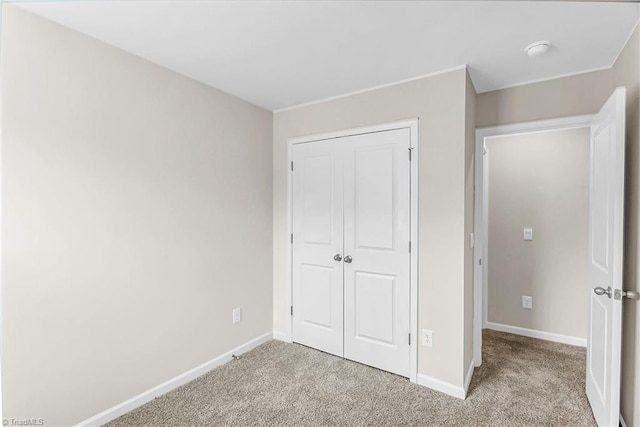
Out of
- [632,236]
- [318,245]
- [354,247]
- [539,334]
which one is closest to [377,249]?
[354,247]

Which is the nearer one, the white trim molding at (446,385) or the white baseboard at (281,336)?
the white trim molding at (446,385)

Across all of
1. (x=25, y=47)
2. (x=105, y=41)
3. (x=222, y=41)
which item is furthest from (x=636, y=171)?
(x=25, y=47)

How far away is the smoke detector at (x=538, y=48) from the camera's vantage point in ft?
6.23

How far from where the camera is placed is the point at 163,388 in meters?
2.28

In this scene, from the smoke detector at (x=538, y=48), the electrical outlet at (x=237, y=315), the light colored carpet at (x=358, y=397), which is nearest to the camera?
the smoke detector at (x=538, y=48)

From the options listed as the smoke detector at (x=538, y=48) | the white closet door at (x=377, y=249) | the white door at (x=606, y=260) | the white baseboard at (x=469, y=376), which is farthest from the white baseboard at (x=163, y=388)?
the smoke detector at (x=538, y=48)

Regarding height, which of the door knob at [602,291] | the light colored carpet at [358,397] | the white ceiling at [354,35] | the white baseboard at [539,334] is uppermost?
the white ceiling at [354,35]

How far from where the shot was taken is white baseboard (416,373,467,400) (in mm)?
2232

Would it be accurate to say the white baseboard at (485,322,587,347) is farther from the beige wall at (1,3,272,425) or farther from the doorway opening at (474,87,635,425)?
the beige wall at (1,3,272,425)

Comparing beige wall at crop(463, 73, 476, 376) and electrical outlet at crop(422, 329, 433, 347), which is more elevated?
beige wall at crop(463, 73, 476, 376)

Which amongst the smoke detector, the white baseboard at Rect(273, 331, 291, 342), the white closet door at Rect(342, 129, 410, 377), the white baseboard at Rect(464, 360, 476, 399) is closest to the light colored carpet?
the white baseboard at Rect(464, 360, 476, 399)

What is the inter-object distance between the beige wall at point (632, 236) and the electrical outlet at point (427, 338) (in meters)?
1.08

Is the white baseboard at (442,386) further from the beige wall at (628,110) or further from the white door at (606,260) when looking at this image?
the beige wall at (628,110)

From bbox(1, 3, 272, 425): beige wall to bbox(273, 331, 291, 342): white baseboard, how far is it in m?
0.46
